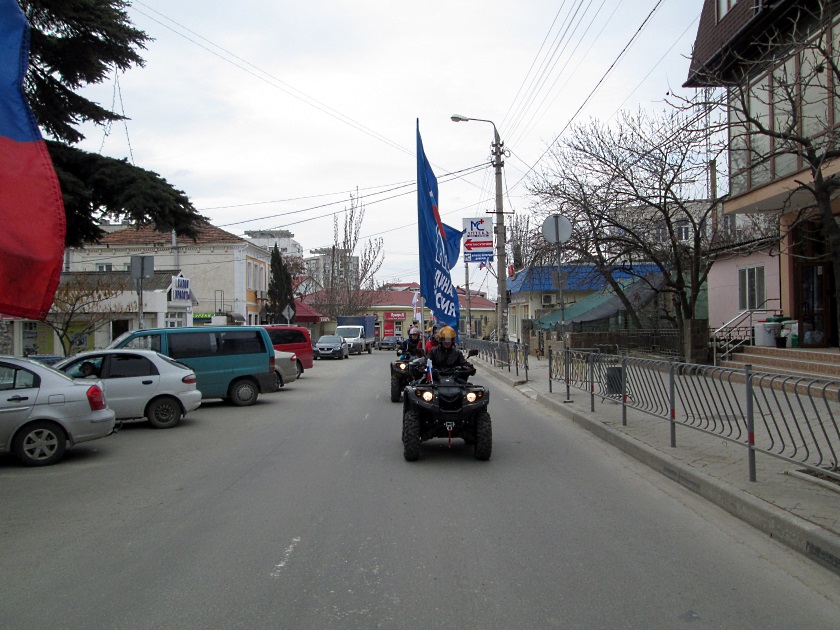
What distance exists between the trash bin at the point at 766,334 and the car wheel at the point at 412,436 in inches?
507

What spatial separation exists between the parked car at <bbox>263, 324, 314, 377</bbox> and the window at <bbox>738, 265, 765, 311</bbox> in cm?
1431

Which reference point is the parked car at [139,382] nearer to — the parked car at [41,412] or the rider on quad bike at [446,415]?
the parked car at [41,412]

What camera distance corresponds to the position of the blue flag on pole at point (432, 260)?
43.7 ft

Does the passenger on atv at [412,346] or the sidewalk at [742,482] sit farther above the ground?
the passenger on atv at [412,346]

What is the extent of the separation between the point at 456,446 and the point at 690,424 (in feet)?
11.0

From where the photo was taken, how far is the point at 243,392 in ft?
53.8

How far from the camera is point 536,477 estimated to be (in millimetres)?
8062

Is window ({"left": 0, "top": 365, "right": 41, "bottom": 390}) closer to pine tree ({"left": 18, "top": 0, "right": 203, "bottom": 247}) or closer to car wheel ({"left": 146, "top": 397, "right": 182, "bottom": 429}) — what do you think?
car wheel ({"left": 146, "top": 397, "right": 182, "bottom": 429})

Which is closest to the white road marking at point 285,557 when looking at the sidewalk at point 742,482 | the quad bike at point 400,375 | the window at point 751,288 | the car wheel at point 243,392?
the sidewalk at point 742,482

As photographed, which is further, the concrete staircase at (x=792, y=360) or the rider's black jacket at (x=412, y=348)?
the rider's black jacket at (x=412, y=348)

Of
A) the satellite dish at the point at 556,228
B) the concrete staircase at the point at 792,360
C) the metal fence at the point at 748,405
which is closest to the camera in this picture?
the metal fence at the point at 748,405

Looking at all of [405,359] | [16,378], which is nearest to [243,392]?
[405,359]

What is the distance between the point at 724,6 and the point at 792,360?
351 inches

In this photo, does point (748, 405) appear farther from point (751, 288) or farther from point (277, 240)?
point (277, 240)
